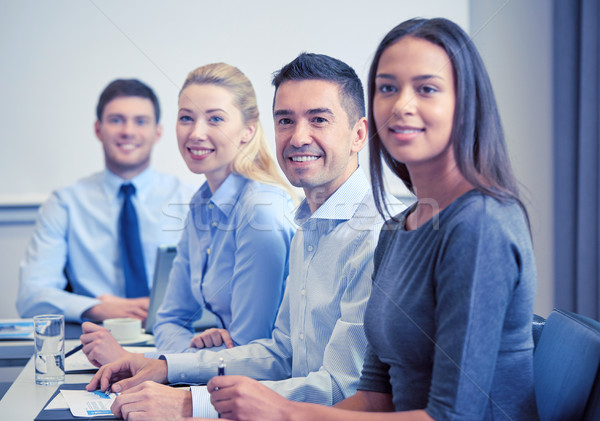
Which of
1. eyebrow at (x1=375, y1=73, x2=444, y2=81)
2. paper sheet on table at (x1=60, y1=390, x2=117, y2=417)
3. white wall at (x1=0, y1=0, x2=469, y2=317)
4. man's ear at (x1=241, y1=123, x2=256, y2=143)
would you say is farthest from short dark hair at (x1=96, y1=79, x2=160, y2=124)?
eyebrow at (x1=375, y1=73, x2=444, y2=81)

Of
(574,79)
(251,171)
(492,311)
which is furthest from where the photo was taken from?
(574,79)

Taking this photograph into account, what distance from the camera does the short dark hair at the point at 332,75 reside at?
134cm

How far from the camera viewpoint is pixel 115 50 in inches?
122

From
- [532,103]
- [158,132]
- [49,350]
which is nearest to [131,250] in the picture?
[158,132]

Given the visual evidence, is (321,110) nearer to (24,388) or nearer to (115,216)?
(24,388)

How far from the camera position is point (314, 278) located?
4.03ft

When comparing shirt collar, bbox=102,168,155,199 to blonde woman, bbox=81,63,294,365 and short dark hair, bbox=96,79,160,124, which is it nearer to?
short dark hair, bbox=96,79,160,124

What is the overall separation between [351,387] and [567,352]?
38 cm

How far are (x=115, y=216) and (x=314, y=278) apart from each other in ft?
6.15

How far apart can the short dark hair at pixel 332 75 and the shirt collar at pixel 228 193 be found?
43cm

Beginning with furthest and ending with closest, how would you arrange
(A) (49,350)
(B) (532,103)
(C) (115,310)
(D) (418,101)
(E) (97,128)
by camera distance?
1. (E) (97,128)
2. (B) (532,103)
3. (C) (115,310)
4. (A) (49,350)
5. (D) (418,101)

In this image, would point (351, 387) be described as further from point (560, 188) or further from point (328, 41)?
point (328, 41)

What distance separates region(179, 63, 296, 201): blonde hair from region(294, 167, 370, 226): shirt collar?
417mm

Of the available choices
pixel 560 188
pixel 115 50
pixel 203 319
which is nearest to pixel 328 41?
pixel 115 50
